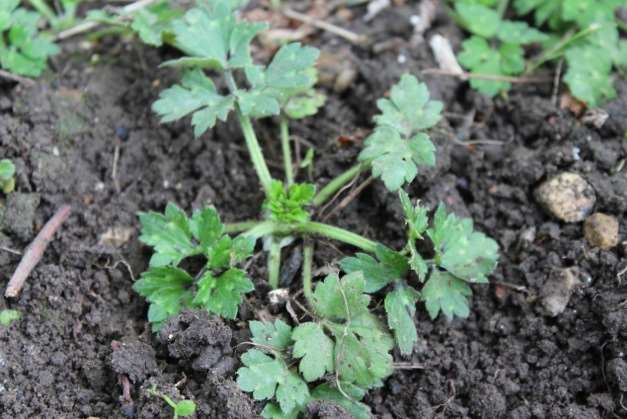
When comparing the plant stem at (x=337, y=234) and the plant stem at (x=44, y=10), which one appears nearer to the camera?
the plant stem at (x=337, y=234)

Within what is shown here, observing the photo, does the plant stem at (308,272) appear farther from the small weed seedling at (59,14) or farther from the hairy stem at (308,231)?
the small weed seedling at (59,14)

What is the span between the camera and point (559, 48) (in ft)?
12.7

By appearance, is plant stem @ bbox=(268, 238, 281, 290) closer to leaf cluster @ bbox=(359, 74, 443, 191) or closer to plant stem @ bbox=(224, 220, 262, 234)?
plant stem @ bbox=(224, 220, 262, 234)

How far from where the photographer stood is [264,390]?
277cm

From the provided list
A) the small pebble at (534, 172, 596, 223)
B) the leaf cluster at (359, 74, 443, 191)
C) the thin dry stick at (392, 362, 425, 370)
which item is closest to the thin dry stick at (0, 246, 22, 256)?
the leaf cluster at (359, 74, 443, 191)

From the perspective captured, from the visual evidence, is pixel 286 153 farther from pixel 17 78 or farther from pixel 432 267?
pixel 17 78

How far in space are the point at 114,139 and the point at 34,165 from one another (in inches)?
16.5

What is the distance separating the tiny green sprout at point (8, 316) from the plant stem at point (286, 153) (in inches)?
51.3

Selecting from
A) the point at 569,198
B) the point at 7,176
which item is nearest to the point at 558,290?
the point at 569,198

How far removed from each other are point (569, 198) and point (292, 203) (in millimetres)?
1264

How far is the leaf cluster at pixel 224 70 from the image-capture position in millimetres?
3316

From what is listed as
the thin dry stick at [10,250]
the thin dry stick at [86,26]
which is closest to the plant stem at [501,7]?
the thin dry stick at [86,26]

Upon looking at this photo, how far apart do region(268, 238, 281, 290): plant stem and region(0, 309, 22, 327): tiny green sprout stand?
105 cm

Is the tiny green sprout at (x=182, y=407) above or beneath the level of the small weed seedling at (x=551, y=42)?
beneath
